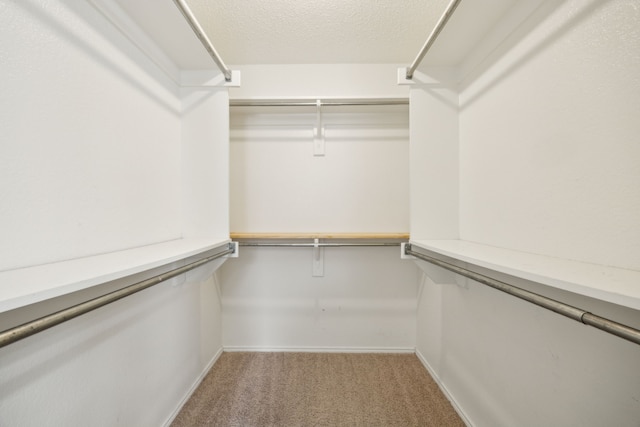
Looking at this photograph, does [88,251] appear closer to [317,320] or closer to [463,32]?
[317,320]

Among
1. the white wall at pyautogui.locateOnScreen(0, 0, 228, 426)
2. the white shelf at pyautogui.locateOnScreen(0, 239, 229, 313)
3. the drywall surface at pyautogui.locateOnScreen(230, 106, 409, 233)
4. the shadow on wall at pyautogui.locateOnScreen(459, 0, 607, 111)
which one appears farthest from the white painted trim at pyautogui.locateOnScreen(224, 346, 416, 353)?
the shadow on wall at pyautogui.locateOnScreen(459, 0, 607, 111)

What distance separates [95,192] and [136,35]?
30.4 inches

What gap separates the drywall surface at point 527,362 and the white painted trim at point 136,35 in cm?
185

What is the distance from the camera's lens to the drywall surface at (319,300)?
1992 millimetres

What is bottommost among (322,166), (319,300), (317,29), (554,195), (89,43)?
(319,300)

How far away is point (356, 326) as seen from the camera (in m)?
2.00

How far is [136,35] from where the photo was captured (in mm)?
1104

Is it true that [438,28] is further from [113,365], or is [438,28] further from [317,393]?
[317,393]

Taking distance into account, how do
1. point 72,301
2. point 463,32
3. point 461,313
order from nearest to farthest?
point 72,301
point 463,32
point 461,313

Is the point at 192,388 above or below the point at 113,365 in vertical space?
below

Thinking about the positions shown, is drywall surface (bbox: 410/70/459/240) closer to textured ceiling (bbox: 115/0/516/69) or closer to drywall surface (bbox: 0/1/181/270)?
textured ceiling (bbox: 115/0/516/69)

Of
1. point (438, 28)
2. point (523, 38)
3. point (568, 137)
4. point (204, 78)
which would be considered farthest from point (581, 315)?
point (204, 78)

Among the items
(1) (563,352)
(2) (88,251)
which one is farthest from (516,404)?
(2) (88,251)

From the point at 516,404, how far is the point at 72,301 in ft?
5.67
